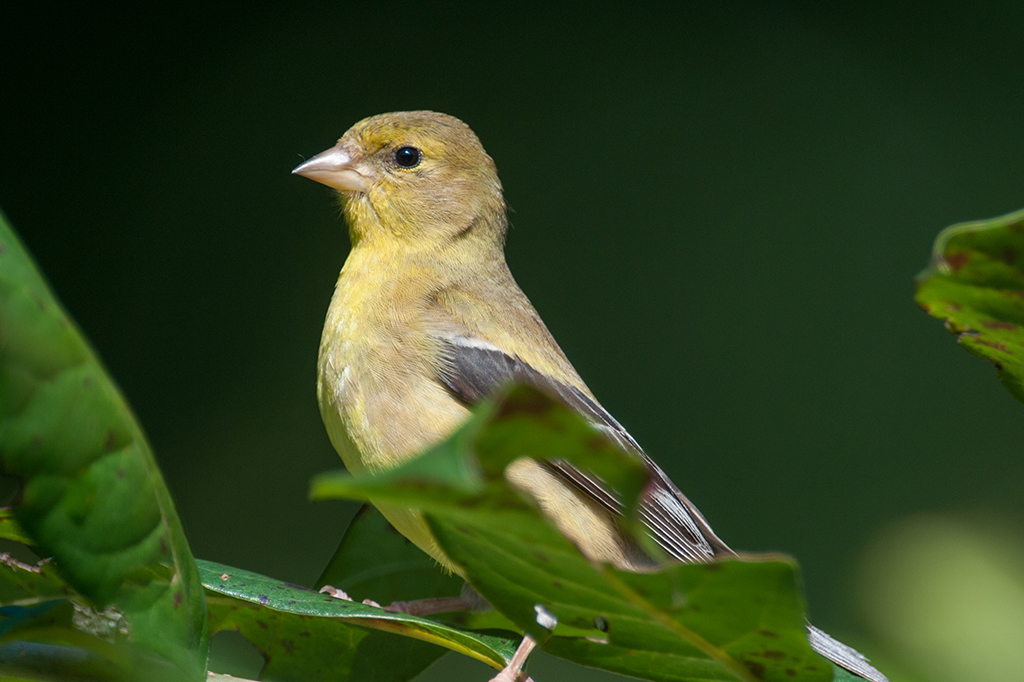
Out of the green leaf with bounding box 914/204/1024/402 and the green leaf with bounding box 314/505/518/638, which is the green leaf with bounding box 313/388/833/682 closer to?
the green leaf with bounding box 914/204/1024/402

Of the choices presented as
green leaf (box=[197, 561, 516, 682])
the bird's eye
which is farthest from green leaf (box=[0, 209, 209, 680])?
the bird's eye

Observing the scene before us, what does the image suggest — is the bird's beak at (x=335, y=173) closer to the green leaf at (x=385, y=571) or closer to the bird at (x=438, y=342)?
the bird at (x=438, y=342)

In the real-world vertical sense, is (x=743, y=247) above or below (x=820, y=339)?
above

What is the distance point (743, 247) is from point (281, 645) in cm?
492

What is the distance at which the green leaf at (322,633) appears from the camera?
1296 millimetres

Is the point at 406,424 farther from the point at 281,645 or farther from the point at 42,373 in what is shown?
the point at 42,373

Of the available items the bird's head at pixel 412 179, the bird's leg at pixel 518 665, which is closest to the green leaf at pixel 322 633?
the bird's leg at pixel 518 665

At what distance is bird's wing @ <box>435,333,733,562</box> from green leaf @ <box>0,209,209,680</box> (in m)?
1.31

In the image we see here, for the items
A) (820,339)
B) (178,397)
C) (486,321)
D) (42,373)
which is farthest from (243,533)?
(42,373)

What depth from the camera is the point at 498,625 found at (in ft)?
6.08

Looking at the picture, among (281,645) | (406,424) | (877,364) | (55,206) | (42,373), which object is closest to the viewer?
(42,373)

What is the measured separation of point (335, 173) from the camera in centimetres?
273

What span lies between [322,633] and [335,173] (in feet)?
5.13

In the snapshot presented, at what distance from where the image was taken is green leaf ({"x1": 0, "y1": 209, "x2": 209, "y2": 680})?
73cm
